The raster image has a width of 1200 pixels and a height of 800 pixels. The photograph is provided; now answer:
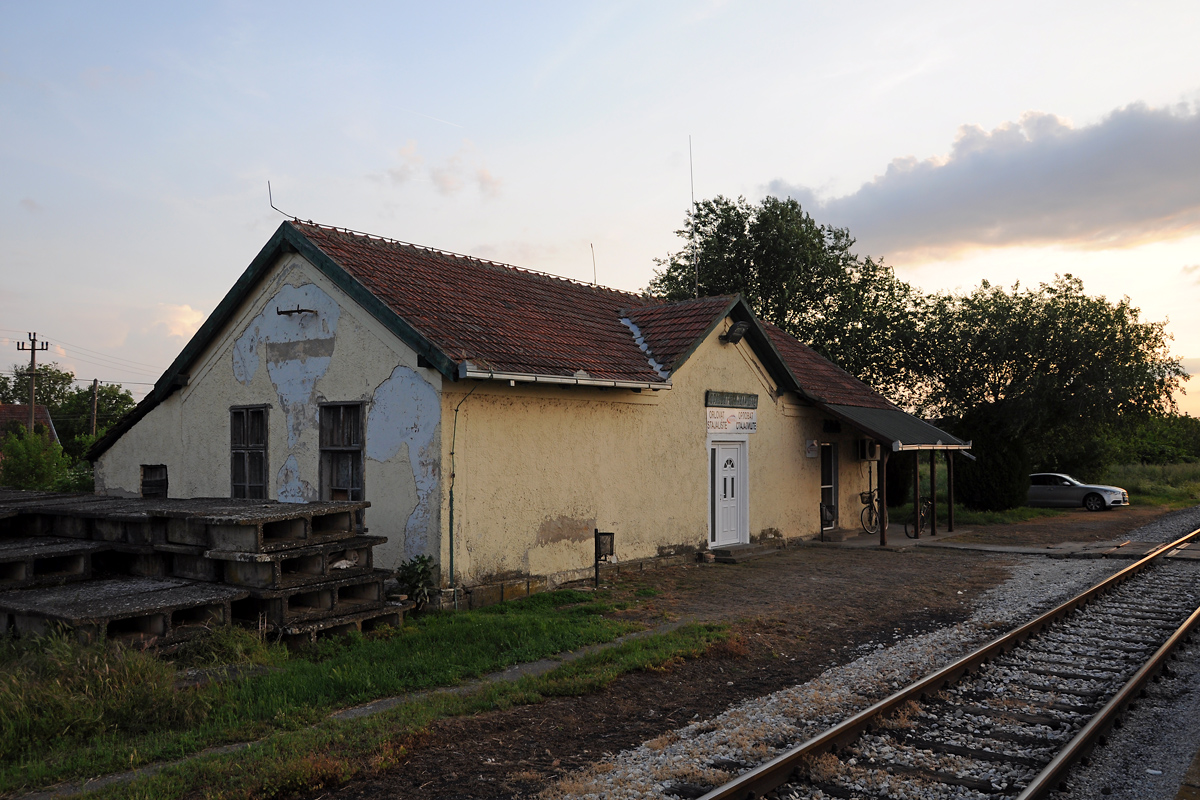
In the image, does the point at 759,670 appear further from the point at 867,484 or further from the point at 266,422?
the point at 867,484

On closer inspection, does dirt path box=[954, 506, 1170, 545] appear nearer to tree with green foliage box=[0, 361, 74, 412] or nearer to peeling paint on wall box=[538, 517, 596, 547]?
peeling paint on wall box=[538, 517, 596, 547]

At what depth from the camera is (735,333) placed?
16.2 m

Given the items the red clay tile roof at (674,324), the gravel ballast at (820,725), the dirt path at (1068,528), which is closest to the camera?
the gravel ballast at (820,725)

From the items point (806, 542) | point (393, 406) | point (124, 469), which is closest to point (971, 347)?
point (806, 542)

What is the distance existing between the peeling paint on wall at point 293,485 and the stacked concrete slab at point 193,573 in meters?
2.09

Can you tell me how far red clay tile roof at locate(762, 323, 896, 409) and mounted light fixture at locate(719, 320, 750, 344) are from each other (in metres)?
2.52

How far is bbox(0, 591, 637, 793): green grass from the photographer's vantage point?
558cm

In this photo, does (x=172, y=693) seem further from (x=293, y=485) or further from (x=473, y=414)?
(x=293, y=485)

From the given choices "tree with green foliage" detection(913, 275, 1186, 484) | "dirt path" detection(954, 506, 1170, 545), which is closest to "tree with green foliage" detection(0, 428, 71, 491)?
"dirt path" detection(954, 506, 1170, 545)

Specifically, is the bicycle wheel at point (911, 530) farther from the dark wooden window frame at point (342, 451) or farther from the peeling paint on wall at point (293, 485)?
the peeling paint on wall at point (293, 485)

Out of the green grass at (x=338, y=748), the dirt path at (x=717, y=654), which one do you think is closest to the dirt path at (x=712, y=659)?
the dirt path at (x=717, y=654)

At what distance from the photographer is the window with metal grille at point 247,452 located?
43.5ft

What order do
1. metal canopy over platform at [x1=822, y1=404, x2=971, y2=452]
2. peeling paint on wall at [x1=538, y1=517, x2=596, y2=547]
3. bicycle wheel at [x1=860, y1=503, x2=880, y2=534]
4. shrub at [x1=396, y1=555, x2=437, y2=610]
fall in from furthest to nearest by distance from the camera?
1. bicycle wheel at [x1=860, y1=503, x2=880, y2=534]
2. metal canopy over platform at [x1=822, y1=404, x2=971, y2=452]
3. peeling paint on wall at [x1=538, y1=517, x2=596, y2=547]
4. shrub at [x1=396, y1=555, x2=437, y2=610]

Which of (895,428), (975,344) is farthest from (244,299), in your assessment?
(975,344)
